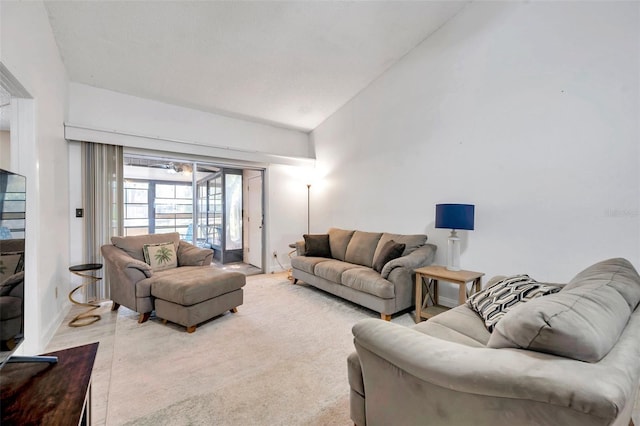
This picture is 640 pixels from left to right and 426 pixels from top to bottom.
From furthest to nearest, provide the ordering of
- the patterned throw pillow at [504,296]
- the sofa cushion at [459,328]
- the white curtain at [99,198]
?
1. the white curtain at [99,198]
2. the patterned throw pillow at [504,296]
3. the sofa cushion at [459,328]

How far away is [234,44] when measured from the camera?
3.04m

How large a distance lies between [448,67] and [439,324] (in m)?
2.95

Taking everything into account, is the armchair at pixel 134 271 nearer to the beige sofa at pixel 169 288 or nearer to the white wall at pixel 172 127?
the beige sofa at pixel 169 288

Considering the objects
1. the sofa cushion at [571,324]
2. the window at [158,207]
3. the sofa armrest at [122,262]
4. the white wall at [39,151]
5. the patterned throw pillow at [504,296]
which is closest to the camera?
the sofa cushion at [571,324]

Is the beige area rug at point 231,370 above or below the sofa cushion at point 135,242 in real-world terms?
below

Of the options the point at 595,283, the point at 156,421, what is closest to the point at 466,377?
the point at 595,283

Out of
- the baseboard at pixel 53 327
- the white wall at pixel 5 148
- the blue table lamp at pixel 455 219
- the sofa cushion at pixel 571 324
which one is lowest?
the baseboard at pixel 53 327

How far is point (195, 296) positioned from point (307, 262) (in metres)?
1.66

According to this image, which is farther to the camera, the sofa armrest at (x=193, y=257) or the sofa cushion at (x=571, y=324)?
the sofa armrest at (x=193, y=257)

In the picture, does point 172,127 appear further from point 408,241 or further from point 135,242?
point 408,241

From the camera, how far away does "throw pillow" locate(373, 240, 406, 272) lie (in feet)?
10.3

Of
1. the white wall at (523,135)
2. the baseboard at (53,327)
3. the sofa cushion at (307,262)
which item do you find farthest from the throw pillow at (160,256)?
the white wall at (523,135)

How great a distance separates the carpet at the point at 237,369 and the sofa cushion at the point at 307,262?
718 millimetres

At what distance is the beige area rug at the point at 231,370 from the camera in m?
1.57
